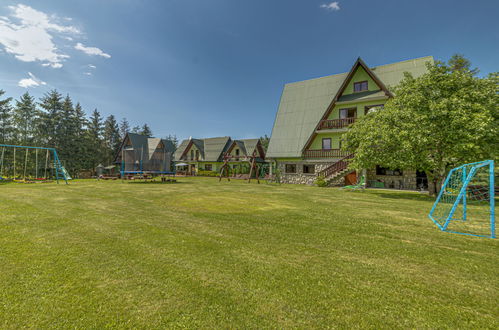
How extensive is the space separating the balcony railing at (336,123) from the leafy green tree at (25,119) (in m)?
51.0

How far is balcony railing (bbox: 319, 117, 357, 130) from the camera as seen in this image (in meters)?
22.8

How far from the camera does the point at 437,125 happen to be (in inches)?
522

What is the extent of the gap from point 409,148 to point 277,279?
545 inches

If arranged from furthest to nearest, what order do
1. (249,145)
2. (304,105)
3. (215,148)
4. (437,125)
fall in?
(215,148)
(249,145)
(304,105)
(437,125)

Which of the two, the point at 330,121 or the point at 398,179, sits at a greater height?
the point at 330,121

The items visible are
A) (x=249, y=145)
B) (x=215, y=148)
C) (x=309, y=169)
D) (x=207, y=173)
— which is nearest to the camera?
(x=309, y=169)

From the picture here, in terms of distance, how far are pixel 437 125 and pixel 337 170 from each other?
899cm

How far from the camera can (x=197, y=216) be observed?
26.2ft

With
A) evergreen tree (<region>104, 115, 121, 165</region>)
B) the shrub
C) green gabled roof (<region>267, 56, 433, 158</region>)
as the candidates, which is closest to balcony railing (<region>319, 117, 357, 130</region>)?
green gabled roof (<region>267, 56, 433, 158</region>)

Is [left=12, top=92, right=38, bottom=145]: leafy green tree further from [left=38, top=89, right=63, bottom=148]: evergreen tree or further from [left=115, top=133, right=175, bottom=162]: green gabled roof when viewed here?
[left=115, top=133, right=175, bottom=162]: green gabled roof

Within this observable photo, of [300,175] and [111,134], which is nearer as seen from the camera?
[300,175]

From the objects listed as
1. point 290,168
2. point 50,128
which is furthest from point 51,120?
point 290,168

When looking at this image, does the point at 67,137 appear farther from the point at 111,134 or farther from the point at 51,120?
the point at 111,134

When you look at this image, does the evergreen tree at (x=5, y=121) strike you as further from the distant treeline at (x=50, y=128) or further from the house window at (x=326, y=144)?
the house window at (x=326, y=144)
